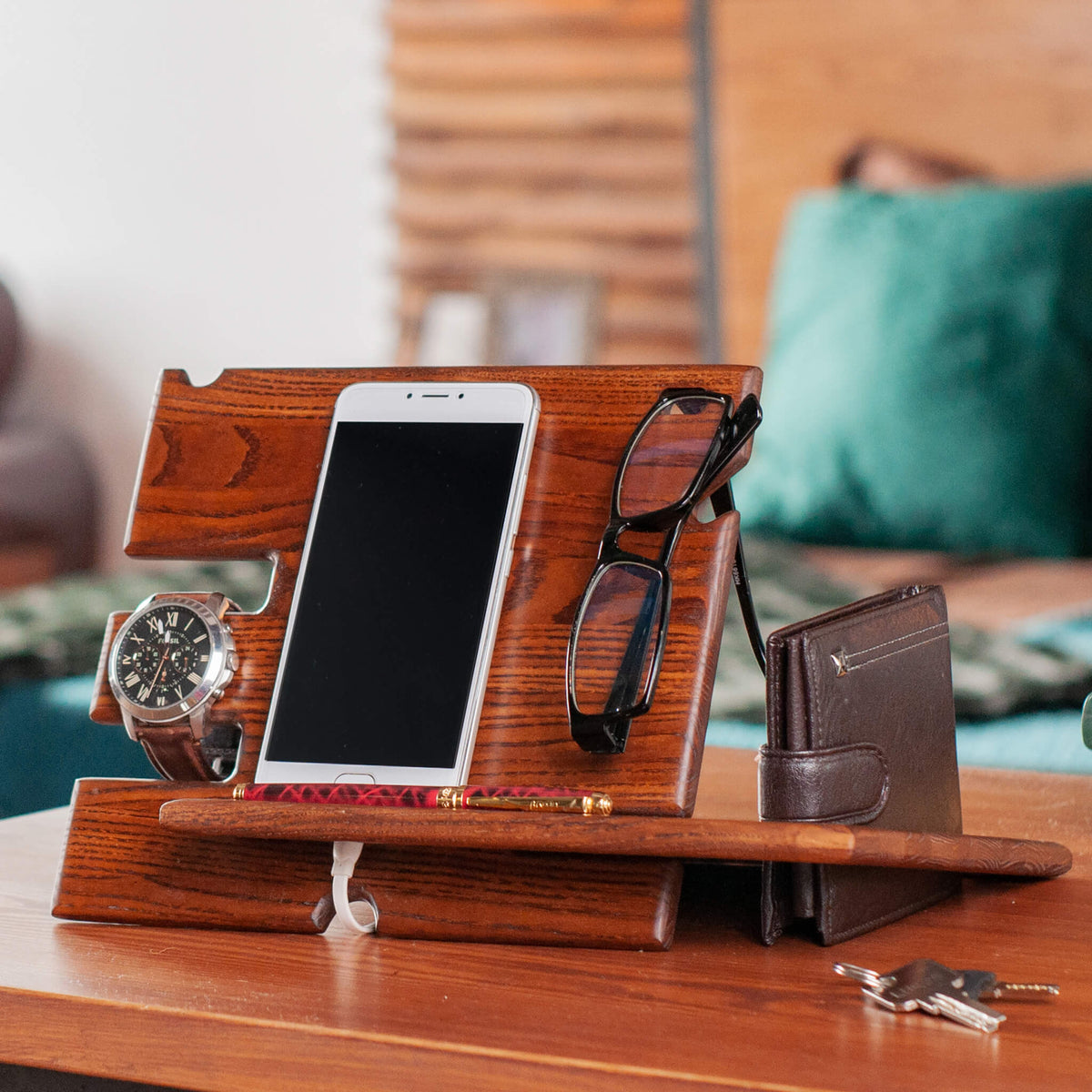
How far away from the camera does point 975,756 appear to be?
116 cm

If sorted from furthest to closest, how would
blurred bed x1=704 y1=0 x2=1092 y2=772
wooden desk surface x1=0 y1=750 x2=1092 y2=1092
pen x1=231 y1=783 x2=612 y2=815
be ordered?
blurred bed x1=704 y1=0 x2=1092 y2=772 → pen x1=231 y1=783 x2=612 y2=815 → wooden desk surface x1=0 y1=750 x2=1092 y2=1092

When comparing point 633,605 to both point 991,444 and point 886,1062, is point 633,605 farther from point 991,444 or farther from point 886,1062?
point 991,444

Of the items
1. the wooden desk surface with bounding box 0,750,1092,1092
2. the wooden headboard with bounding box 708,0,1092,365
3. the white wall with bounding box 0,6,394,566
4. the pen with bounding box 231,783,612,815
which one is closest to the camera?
the wooden desk surface with bounding box 0,750,1092,1092

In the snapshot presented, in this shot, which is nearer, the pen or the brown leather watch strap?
the pen

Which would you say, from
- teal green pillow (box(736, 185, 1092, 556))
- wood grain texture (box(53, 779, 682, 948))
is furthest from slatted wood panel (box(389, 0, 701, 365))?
wood grain texture (box(53, 779, 682, 948))

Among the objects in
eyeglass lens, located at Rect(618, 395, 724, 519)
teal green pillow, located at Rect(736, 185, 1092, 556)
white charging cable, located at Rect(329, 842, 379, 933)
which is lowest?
white charging cable, located at Rect(329, 842, 379, 933)

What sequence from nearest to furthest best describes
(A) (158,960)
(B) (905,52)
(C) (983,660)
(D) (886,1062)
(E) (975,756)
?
1. (D) (886,1062)
2. (A) (158,960)
3. (E) (975,756)
4. (C) (983,660)
5. (B) (905,52)

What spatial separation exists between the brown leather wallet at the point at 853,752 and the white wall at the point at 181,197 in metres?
2.78

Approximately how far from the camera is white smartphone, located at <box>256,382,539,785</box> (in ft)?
2.15

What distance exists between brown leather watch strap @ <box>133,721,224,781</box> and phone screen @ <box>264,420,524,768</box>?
4 centimetres

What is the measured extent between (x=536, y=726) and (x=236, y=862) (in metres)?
0.15

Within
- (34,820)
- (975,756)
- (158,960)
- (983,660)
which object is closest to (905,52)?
(983,660)

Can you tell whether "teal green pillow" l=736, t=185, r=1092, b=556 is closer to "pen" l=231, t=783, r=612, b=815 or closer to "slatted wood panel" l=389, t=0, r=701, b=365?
"slatted wood panel" l=389, t=0, r=701, b=365

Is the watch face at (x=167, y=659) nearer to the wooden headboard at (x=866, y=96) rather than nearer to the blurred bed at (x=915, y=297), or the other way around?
the blurred bed at (x=915, y=297)
